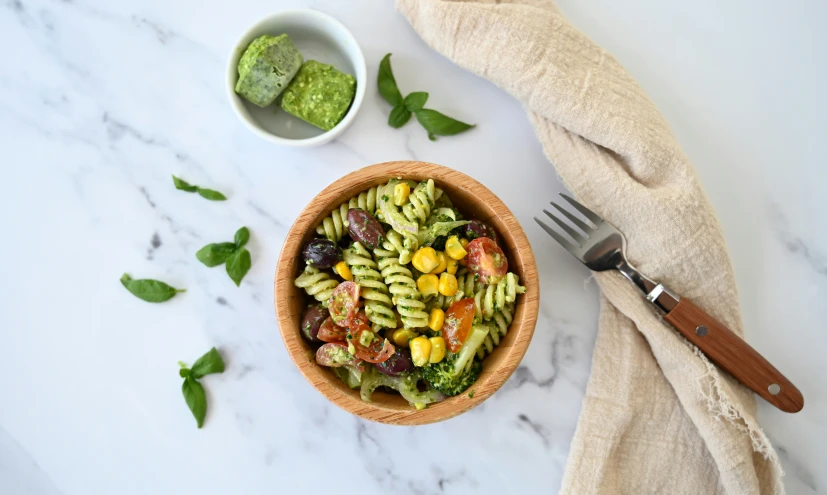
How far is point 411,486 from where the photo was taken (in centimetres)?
298

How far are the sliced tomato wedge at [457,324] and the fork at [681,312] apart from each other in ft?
2.00

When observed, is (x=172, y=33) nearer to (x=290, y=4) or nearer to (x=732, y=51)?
(x=290, y=4)

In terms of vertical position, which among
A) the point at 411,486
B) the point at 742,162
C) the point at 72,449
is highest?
the point at 742,162

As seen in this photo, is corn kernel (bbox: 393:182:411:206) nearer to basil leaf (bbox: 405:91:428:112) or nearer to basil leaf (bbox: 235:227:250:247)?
basil leaf (bbox: 405:91:428:112)

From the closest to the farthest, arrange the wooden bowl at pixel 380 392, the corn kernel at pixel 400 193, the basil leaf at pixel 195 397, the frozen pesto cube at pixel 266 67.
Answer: the wooden bowl at pixel 380 392, the corn kernel at pixel 400 193, the frozen pesto cube at pixel 266 67, the basil leaf at pixel 195 397

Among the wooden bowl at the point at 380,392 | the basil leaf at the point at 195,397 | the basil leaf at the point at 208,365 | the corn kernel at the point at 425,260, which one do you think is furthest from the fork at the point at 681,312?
the basil leaf at the point at 195,397

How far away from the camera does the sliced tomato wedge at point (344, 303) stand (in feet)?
8.02

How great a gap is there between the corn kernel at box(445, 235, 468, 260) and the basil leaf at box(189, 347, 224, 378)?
1.26 meters

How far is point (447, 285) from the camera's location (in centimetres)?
246

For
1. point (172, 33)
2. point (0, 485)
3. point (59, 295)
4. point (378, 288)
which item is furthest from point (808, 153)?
point (0, 485)

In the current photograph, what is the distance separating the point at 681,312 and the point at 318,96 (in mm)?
1858

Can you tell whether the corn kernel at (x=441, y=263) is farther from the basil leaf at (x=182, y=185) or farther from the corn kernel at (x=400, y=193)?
the basil leaf at (x=182, y=185)

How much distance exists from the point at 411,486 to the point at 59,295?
193 centimetres

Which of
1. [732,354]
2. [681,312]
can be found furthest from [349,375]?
[732,354]
